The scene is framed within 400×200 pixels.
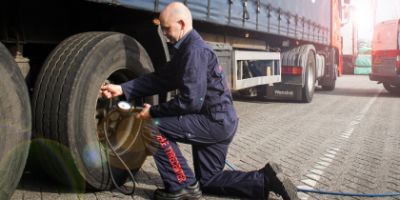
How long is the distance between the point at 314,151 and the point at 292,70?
4848 millimetres

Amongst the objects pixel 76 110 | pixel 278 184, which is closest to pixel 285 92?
pixel 278 184

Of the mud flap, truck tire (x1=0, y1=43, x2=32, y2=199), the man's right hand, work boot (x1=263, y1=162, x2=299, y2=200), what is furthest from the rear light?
truck tire (x1=0, y1=43, x2=32, y2=199)

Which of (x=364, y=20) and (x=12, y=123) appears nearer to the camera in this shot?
(x=12, y=123)

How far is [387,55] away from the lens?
12.8 meters

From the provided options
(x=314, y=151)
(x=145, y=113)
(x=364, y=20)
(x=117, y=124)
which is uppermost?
(x=364, y=20)

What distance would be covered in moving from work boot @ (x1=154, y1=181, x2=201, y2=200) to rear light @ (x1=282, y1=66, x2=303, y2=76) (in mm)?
6829

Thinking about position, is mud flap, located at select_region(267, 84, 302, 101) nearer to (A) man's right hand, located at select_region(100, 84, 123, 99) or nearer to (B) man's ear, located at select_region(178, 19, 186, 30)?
(B) man's ear, located at select_region(178, 19, 186, 30)

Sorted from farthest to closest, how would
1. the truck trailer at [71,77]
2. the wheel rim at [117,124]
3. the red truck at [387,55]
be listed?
the red truck at [387,55]
the wheel rim at [117,124]
the truck trailer at [71,77]

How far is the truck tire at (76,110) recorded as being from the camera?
9.68ft

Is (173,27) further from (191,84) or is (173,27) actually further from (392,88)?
(392,88)

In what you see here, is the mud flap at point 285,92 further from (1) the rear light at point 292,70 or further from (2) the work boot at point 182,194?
(2) the work boot at point 182,194

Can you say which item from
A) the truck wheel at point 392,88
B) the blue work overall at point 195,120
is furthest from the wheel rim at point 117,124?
the truck wheel at point 392,88

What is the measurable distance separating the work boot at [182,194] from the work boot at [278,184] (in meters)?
0.49

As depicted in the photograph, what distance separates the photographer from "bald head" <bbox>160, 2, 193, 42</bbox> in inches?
124
